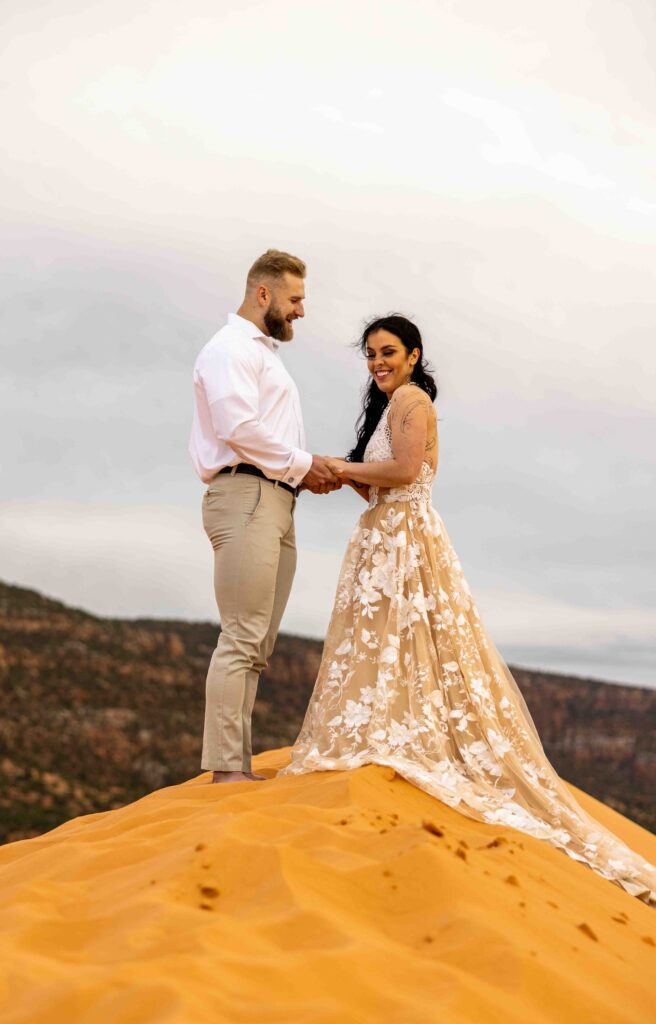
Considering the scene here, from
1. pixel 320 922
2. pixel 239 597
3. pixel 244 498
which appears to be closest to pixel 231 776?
pixel 239 597

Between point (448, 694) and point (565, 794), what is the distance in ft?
2.53

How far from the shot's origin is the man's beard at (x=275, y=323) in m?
6.20

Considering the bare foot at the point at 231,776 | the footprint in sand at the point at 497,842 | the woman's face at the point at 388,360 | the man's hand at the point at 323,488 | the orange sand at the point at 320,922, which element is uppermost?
the woman's face at the point at 388,360

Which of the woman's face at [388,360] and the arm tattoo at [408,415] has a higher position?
the woman's face at [388,360]

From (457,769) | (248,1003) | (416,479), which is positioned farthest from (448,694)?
(248,1003)

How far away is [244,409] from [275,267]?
0.96 metres

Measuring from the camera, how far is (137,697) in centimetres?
2478

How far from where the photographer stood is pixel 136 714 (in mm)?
23969

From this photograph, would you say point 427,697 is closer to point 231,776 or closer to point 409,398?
point 231,776

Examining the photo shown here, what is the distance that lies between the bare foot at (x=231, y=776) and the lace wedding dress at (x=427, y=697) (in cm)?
31

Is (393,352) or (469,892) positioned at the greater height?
(393,352)

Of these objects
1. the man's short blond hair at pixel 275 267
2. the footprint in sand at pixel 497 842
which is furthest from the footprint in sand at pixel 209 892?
the man's short blond hair at pixel 275 267

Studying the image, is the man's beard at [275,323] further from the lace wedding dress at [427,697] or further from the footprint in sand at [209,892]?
the footprint in sand at [209,892]

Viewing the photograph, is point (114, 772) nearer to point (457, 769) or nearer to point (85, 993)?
point (457, 769)
